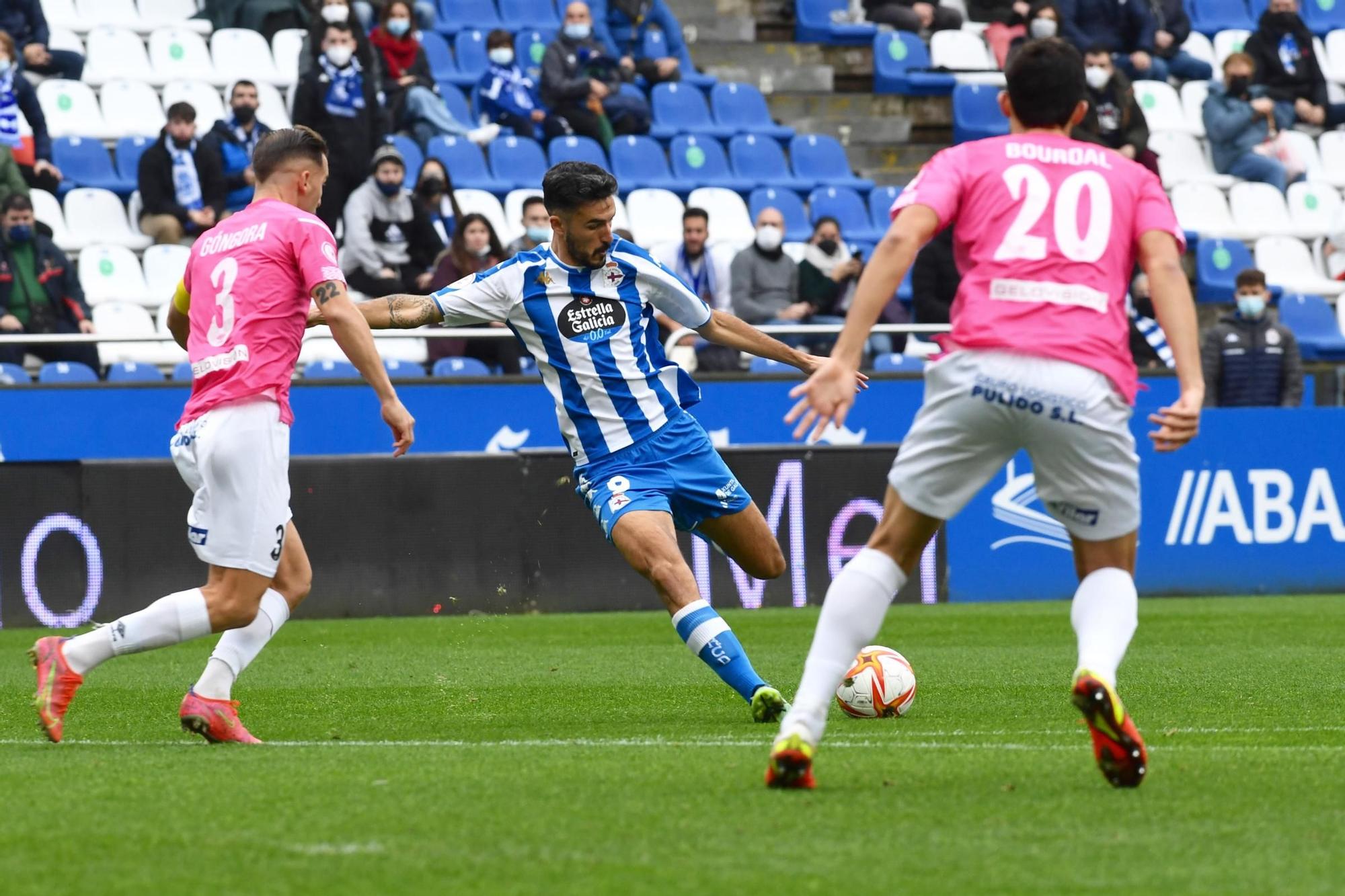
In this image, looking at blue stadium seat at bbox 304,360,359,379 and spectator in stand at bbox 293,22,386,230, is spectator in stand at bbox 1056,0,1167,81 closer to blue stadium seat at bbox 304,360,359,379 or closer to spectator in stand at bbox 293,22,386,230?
spectator in stand at bbox 293,22,386,230

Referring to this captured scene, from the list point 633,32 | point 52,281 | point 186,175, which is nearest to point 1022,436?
point 52,281

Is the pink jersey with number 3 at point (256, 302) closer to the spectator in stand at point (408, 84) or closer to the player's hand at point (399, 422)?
the player's hand at point (399, 422)

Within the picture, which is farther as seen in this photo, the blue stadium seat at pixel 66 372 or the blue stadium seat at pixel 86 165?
the blue stadium seat at pixel 86 165

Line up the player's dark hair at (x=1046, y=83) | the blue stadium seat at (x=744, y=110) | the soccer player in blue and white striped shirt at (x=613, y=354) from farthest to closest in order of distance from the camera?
the blue stadium seat at (x=744, y=110) < the soccer player in blue and white striped shirt at (x=613, y=354) < the player's dark hair at (x=1046, y=83)

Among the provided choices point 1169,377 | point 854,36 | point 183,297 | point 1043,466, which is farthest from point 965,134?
point 1043,466

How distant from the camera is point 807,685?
17.4 feet

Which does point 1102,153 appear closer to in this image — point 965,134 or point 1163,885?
point 1163,885

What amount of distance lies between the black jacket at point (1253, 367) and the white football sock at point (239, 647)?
10962 millimetres

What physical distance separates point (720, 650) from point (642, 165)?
40.1ft

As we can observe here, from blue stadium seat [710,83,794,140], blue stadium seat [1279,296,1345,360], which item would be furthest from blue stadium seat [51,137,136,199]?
blue stadium seat [1279,296,1345,360]

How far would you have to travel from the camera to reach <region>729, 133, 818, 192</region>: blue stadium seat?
20.0m

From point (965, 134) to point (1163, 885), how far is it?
1769 cm

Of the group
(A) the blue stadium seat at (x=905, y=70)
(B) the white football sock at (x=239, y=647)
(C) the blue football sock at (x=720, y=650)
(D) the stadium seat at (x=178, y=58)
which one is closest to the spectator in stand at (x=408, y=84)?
(D) the stadium seat at (x=178, y=58)

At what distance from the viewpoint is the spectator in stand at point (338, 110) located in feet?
55.3
